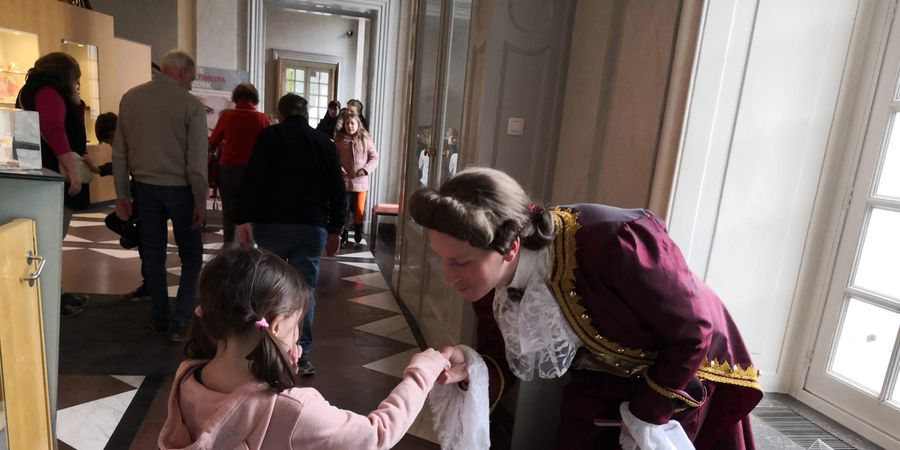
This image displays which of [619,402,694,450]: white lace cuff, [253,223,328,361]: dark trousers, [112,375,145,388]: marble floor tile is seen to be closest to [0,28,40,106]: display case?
[112,375,145,388]: marble floor tile

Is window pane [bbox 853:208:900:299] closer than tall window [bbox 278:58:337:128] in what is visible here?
Yes

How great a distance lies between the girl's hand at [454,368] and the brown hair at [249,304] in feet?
1.07

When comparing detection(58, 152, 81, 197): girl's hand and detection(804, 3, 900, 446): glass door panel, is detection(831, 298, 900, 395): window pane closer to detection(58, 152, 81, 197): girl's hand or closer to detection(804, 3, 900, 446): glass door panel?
detection(804, 3, 900, 446): glass door panel

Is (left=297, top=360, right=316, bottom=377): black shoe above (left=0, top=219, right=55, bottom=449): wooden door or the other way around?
the other way around

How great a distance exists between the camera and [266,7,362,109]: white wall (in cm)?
1104

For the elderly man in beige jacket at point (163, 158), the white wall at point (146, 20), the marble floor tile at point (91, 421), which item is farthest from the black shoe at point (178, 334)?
the white wall at point (146, 20)

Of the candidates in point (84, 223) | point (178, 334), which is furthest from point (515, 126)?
point (84, 223)

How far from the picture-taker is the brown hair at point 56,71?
289 cm

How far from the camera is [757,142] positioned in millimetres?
2033

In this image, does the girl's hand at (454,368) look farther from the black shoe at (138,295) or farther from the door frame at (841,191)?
the black shoe at (138,295)

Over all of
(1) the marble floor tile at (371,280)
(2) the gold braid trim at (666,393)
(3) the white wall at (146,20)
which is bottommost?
(1) the marble floor tile at (371,280)

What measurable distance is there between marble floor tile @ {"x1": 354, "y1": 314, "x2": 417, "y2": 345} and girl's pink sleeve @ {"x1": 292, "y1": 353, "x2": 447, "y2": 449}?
2.23m

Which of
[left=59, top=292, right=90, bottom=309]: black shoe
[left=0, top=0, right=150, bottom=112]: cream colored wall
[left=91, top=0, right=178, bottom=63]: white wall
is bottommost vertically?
[left=59, top=292, right=90, bottom=309]: black shoe

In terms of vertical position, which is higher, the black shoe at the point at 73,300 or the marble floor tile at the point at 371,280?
the black shoe at the point at 73,300
